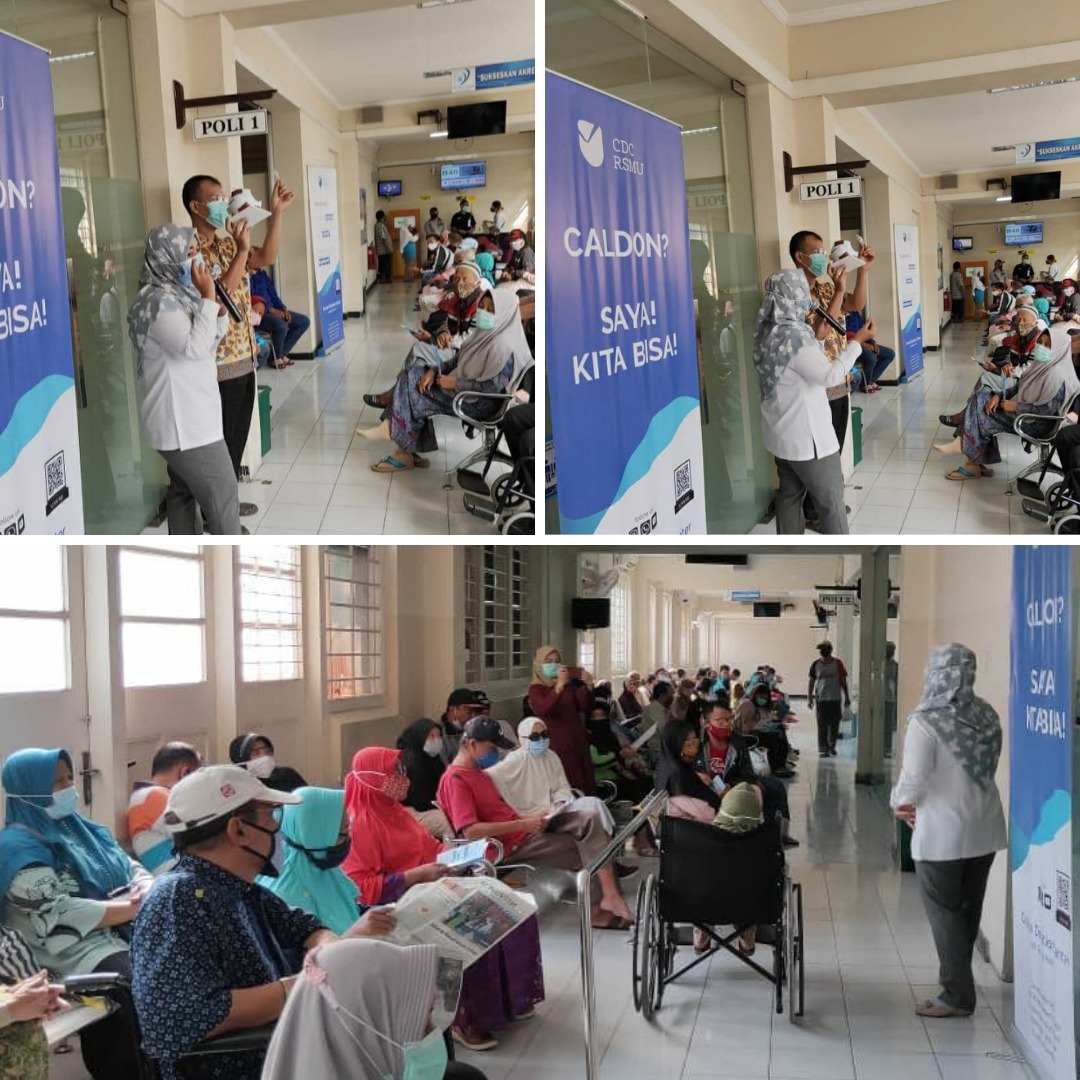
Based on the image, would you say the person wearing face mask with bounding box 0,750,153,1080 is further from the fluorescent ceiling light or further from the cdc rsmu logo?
the fluorescent ceiling light

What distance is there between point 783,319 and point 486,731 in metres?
2.31

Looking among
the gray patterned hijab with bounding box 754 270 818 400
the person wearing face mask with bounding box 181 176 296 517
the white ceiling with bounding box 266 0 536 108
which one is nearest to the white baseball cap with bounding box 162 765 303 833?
the person wearing face mask with bounding box 181 176 296 517

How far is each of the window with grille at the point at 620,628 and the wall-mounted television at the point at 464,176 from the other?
1.43 metres

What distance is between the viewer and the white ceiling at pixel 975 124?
459cm

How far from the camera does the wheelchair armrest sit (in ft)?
8.00

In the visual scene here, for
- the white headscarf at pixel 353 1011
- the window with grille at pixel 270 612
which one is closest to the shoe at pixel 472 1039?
the white headscarf at pixel 353 1011

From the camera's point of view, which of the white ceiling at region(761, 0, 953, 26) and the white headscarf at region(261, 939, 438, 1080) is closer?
the white headscarf at region(261, 939, 438, 1080)

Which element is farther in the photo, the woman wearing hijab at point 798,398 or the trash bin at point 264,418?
the woman wearing hijab at point 798,398

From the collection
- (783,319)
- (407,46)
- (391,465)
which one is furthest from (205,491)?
(783,319)

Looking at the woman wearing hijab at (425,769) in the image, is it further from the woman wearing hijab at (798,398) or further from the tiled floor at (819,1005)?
the woman wearing hijab at (798,398)

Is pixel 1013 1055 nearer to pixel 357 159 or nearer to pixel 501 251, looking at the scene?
pixel 501 251

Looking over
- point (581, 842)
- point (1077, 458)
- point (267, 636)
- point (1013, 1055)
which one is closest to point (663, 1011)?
point (581, 842)

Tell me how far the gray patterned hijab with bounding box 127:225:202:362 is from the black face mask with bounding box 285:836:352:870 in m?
1.88

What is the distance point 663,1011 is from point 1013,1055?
1.09 metres
